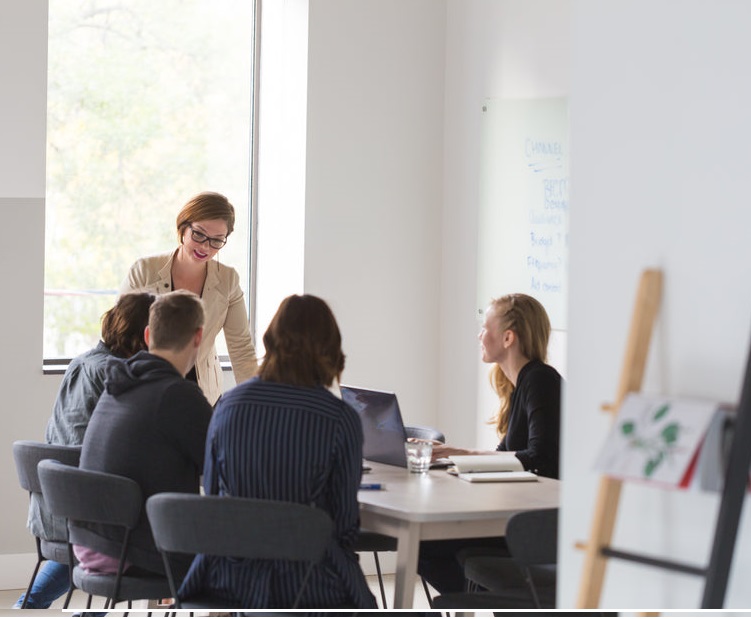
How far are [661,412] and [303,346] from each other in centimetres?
110

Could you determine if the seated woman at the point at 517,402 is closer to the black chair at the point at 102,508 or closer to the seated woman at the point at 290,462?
the seated woman at the point at 290,462

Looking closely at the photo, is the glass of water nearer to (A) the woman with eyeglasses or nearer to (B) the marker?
(B) the marker

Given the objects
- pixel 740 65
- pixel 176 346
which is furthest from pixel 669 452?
pixel 176 346

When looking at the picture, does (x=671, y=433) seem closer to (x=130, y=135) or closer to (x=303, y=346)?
(x=303, y=346)

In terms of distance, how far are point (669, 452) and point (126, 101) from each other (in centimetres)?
416

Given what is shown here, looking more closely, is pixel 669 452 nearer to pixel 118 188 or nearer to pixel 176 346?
pixel 176 346

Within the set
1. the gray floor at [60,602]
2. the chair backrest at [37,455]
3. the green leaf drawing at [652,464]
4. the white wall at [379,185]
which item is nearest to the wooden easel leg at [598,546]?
the green leaf drawing at [652,464]

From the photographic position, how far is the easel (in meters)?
2.19

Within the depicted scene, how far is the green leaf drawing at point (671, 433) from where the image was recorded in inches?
88.4

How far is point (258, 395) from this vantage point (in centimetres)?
305

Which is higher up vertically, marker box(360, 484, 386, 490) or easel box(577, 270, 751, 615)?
easel box(577, 270, 751, 615)

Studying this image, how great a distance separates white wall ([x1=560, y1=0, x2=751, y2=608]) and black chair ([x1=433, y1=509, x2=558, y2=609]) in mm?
342

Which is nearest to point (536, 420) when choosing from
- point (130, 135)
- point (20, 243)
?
point (20, 243)

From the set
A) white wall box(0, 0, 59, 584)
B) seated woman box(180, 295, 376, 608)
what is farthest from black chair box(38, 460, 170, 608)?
white wall box(0, 0, 59, 584)
